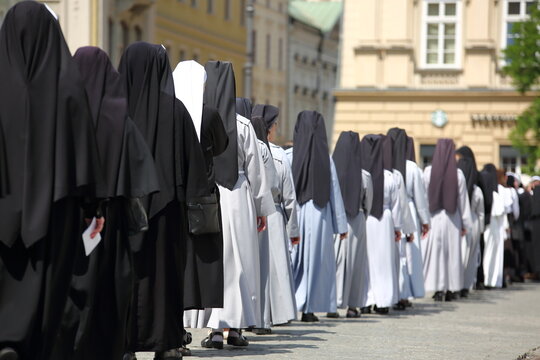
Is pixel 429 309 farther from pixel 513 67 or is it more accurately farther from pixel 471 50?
pixel 471 50

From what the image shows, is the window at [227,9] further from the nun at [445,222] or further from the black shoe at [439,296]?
the black shoe at [439,296]

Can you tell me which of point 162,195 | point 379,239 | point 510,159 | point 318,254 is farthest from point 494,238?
point 510,159

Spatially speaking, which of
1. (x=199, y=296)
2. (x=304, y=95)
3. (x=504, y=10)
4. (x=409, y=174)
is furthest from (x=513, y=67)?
(x=304, y=95)

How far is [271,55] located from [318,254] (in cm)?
6804

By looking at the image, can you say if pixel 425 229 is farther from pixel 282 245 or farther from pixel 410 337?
pixel 282 245

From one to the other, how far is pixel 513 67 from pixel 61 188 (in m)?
Answer: 25.7

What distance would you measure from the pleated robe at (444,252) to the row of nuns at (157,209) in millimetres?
3332

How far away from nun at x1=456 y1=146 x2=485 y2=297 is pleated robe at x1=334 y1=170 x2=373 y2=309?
595cm

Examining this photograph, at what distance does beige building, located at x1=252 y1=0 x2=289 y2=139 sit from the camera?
8019 centimetres

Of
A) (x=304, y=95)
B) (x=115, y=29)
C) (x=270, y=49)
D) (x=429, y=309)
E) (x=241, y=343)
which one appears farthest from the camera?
(x=304, y=95)

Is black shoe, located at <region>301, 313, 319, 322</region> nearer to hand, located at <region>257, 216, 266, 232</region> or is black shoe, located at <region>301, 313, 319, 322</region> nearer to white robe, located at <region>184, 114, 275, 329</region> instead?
white robe, located at <region>184, 114, 275, 329</region>

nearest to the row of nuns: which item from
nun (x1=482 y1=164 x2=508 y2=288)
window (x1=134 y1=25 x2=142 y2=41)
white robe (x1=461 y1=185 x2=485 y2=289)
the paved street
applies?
the paved street

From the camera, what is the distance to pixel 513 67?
1287 inches

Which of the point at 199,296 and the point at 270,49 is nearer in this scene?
the point at 199,296
